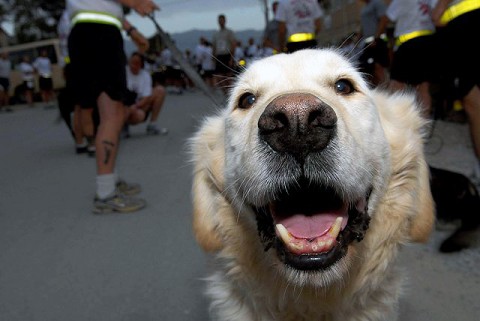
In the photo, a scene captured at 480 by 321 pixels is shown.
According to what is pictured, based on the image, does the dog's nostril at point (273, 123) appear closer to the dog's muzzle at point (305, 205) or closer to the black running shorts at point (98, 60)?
the dog's muzzle at point (305, 205)

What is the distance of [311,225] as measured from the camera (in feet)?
5.18

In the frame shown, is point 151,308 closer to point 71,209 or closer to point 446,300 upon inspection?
point 446,300

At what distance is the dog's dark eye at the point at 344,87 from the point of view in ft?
6.21

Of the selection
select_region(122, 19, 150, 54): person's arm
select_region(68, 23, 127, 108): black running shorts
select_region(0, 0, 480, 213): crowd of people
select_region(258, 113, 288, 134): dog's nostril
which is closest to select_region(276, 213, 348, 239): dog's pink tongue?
select_region(258, 113, 288, 134): dog's nostril

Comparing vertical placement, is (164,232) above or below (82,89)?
below

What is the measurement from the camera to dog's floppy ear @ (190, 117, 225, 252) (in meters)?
1.99

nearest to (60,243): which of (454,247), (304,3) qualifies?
(454,247)

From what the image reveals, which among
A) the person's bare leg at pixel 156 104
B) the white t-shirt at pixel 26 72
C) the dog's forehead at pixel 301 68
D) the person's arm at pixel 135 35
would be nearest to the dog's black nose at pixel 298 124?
the dog's forehead at pixel 301 68

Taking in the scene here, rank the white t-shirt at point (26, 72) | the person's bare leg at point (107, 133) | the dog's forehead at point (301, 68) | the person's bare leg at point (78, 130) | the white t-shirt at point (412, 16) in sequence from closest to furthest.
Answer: the dog's forehead at point (301, 68) < the person's bare leg at point (107, 133) < the white t-shirt at point (412, 16) < the person's bare leg at point (78, 130) < the white t-shirt at point (26, 72)

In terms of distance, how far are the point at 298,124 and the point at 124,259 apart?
2.11 meters

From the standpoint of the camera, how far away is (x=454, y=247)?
9.53 ft

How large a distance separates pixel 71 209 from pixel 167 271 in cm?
173

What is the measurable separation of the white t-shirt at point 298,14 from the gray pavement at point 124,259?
239 cm

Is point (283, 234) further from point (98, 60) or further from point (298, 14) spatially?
point (298, 14)
